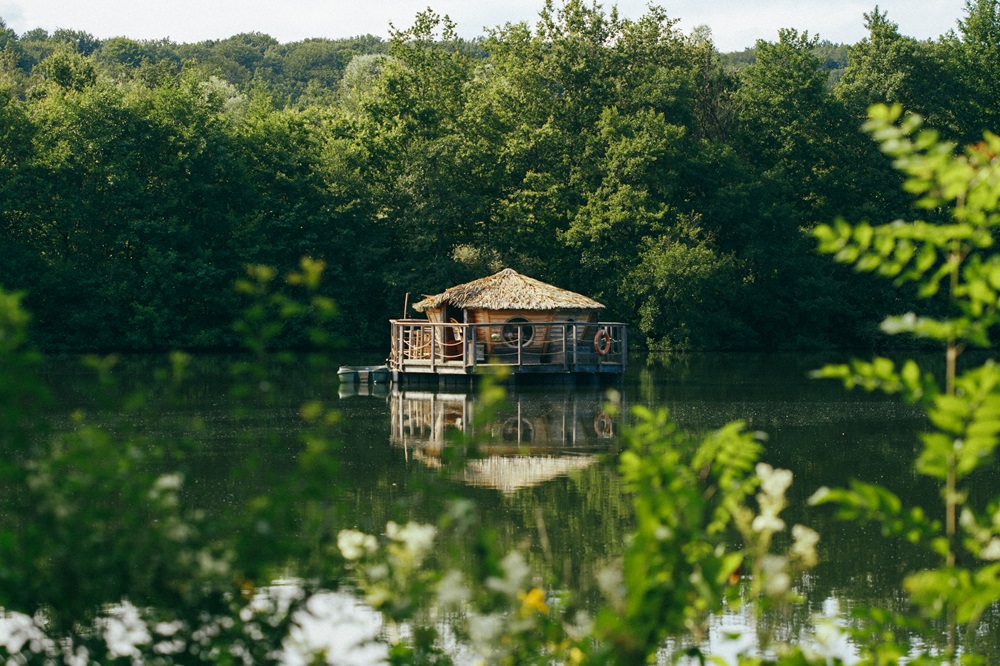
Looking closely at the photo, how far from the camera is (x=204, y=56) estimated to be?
121 metres

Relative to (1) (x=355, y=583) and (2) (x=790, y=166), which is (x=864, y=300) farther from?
(1) (x=355, y=583)

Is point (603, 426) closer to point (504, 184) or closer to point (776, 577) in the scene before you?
point (776, 577)

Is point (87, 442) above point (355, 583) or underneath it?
above

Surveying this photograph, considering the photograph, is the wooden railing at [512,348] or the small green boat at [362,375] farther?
the wooden railing at [512,348]

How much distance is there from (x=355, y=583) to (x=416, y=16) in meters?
45.2

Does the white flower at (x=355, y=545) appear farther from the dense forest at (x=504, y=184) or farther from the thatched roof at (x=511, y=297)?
the dense forest at (x=504, y=184)

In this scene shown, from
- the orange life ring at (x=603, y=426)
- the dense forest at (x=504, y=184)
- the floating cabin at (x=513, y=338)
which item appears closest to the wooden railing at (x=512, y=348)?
the floating cabin at (x=513, y=338)

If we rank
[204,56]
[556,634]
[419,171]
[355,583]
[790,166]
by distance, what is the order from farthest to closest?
[204,56] < [790,166] < [419,171] < [355,583] < [556,634]

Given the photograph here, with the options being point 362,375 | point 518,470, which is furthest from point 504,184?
point 518,470

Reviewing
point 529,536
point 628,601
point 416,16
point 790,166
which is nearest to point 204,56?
point 416,16

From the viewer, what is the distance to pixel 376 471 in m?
15.4

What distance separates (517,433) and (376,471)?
5.02m

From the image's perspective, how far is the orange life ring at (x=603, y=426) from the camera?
64.4ft

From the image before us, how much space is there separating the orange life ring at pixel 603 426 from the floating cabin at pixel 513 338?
24.6 ft
